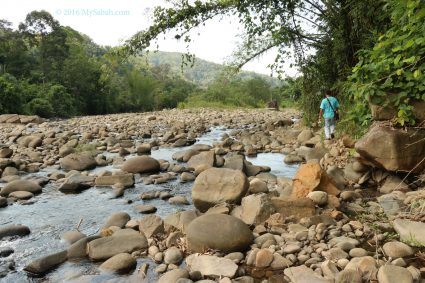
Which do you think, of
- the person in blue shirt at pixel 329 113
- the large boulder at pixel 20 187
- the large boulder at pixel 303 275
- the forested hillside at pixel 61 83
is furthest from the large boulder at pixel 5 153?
the forested hillside at pixel 61 83

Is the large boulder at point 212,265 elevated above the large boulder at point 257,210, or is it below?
below

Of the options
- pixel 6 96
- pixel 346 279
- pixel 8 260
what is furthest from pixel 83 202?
pixel 6 96

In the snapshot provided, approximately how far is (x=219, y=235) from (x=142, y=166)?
4.58 meters

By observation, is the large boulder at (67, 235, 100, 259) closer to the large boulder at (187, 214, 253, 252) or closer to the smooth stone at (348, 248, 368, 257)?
the large boulder at (187, 214, 253, 252)

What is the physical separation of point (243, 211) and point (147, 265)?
1498mm

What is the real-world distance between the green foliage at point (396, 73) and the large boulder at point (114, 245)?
147 inches

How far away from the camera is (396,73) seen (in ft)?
16.2

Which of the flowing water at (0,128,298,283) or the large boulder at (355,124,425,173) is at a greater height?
the large boulder at (355,124,425,173)

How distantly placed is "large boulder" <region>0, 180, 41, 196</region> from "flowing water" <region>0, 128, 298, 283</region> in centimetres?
17

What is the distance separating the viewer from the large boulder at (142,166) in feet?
27.0

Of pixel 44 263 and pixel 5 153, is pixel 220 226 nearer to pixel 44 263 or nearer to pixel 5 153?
pixel 44 263

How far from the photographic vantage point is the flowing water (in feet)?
12.2

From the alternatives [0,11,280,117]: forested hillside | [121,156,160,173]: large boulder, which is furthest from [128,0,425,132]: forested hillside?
[0,11,280,117]: forested hillside

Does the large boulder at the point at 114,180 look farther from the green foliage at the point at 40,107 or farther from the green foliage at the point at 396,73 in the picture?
the green foliage at the point at 40,107
